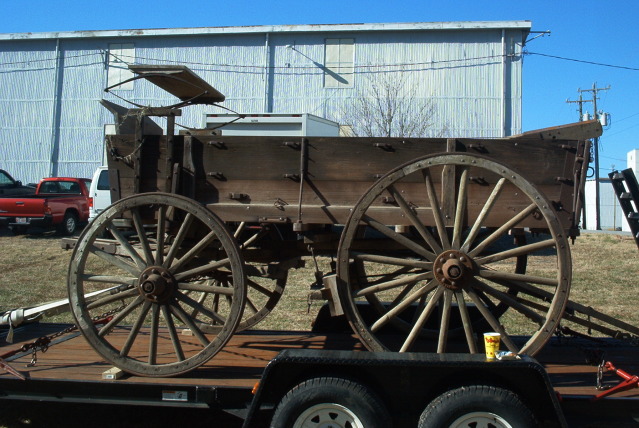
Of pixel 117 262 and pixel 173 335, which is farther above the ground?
pixel 117 262

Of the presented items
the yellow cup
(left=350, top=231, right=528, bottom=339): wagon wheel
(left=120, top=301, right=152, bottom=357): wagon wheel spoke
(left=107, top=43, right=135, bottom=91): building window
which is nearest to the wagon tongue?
(left=350, top=231, right=528, bottom=339): wagon wheel

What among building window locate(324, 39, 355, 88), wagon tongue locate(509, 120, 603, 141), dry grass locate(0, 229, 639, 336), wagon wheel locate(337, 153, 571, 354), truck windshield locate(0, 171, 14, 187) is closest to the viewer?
wagon wheel locate(337, 153, 571, 354)

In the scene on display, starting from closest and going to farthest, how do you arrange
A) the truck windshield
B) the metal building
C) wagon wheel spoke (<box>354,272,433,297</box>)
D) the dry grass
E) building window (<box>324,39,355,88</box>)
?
wagon wheel spoke (<box>354,272,433,297</box>)
the dry grass
the truck windshield
the metal building
building window (<box>324,39,355,88</box>)

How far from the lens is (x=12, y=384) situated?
155 inches

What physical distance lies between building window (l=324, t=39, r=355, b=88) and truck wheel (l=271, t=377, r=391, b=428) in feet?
66.0

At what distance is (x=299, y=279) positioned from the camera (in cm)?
1106

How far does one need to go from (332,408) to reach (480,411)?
0.86 m

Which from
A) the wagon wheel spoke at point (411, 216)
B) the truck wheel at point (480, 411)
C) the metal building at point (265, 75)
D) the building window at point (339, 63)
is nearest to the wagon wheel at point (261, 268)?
the wagon wheel spoke at point (411, 216)

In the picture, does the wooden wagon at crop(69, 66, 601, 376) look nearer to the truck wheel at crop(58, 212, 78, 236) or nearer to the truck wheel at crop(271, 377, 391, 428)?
the truck wheel at crop(271, 377, 391, 428)

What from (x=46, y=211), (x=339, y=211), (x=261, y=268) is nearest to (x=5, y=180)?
(x=46, y=211)

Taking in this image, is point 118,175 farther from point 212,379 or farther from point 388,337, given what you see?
point 388,337

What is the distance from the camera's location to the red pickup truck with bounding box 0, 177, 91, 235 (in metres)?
15.5

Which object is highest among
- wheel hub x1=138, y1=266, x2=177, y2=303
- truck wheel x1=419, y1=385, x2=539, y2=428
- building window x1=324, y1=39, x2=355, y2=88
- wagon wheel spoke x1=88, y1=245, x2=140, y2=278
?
building window x1=324, y1=39, x2=355, y2=88

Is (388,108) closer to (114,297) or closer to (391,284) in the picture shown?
(391,284)
